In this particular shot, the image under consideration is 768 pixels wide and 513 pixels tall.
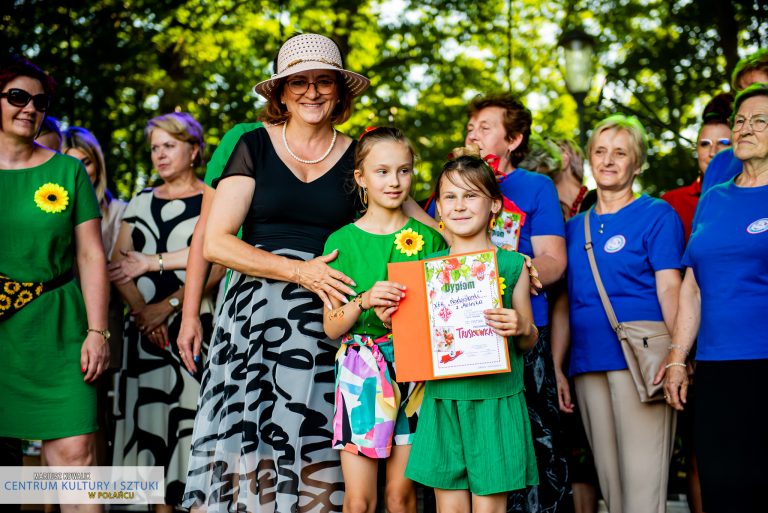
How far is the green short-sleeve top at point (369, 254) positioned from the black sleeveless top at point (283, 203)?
0.41ft

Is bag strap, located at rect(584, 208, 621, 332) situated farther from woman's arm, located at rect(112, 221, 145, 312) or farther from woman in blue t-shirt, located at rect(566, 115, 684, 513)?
woman's arm, located at rect(112, 221, 145, 312)

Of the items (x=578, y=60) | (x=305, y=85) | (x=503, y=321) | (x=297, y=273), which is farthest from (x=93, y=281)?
(x=578, y=60)

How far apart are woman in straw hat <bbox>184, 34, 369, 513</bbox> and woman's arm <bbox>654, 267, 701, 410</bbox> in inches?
64.3

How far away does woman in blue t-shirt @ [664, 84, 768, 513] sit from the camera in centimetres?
359

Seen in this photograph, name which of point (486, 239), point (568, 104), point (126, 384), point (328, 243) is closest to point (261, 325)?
point (328, 243)

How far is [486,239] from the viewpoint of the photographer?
12.1 ft

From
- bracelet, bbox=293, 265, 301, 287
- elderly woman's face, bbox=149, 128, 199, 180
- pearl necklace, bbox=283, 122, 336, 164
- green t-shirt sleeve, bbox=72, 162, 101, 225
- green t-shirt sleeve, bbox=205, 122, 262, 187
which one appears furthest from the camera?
elderly woman's face, bbox=149, 128, 199, 180

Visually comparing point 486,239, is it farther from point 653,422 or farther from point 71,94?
point 71,94

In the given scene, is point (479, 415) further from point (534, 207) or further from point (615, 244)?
point (615, 244)

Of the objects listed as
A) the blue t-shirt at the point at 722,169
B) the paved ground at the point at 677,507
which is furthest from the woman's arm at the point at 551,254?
the paved ground at the point at 677,507

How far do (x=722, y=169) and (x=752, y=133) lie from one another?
583 mm

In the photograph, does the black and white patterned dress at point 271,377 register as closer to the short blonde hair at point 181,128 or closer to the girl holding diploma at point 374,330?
the girl holding diploma at point 374,330

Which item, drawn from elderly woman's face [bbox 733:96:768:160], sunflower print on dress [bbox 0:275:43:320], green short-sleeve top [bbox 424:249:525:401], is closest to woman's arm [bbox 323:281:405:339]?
green short-sleeve top [bbox 424:249:525:401]

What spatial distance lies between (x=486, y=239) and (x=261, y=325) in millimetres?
1076
